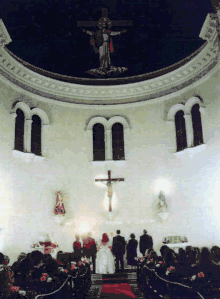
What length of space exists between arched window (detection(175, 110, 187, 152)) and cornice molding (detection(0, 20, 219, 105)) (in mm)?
1363

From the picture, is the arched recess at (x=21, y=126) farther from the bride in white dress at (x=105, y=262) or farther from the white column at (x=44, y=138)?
the bride in white dress at (x=105, y=262)

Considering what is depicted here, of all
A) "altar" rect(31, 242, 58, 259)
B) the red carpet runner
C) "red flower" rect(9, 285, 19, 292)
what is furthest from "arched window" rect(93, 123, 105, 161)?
"red flower" rect(9, 285, 19, 292)

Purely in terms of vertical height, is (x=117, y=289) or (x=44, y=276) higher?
(x=44, y=276)

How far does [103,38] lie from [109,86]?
2.42 metres

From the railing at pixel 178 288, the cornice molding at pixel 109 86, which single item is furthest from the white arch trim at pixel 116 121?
the railing at pixel 178 288

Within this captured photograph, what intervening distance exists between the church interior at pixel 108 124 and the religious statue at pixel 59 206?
0.15ft

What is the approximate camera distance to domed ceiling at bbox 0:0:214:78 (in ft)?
54.9

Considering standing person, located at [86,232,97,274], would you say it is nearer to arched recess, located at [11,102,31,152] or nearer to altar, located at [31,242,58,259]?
altar, located at [31,242,58,259]

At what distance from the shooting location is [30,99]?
16.7m

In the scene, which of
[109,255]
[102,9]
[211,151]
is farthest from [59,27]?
[109,255]

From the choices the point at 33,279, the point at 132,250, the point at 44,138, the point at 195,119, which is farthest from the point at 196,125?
the point at 33,279

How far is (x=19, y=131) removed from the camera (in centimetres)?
1602

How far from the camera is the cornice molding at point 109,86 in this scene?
Answer: 15.1m

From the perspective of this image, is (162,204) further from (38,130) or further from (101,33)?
(101,33)
